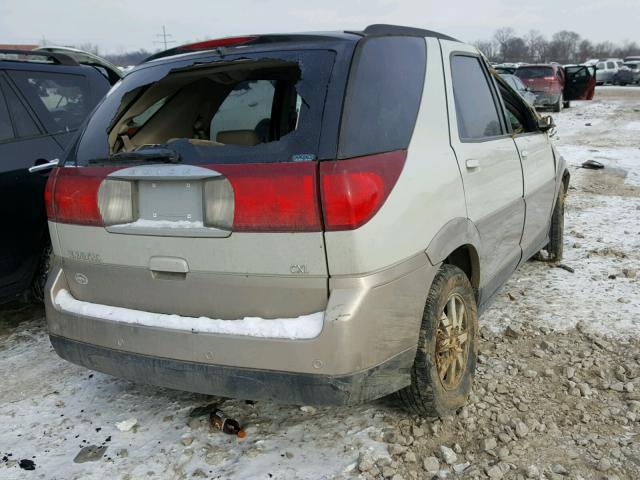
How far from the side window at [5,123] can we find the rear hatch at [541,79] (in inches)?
810

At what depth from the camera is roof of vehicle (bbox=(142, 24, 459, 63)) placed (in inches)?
99.3

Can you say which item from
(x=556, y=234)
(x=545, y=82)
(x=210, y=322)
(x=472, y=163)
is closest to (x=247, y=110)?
(x=472, y=163)

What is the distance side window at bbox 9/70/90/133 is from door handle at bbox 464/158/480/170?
3.22 metres

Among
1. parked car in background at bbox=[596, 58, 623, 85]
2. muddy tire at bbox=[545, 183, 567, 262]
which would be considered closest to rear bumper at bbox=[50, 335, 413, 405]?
muddy tire at bbox=[545, 183, 567, 262]

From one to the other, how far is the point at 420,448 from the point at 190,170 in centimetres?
160

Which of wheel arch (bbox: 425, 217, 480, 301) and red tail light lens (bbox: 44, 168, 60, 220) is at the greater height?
red tail light lens (bbox: 44, 168, 60, 220)

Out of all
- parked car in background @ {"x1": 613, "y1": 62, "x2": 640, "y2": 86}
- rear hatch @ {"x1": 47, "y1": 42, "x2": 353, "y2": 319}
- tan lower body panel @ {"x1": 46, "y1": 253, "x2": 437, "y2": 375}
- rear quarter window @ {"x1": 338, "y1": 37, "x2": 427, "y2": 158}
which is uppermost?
rear quarter window @ {"x1": 338, "y1": 37, "x2": 427, "y2": 158}

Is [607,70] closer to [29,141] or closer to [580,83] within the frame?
[580,83]

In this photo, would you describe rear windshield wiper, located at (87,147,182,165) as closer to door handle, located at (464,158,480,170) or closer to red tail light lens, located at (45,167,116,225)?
red tail light lens, located at (45,167,116,225)

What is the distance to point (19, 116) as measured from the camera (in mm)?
4320

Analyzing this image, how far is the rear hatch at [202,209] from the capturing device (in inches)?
86.2

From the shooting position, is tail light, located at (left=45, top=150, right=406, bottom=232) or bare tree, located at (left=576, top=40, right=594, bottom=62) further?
bare tree, located at (left=576, top=40, right=594, bottom=62)

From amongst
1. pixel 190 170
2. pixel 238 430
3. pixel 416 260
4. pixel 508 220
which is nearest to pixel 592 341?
pixel 508 220

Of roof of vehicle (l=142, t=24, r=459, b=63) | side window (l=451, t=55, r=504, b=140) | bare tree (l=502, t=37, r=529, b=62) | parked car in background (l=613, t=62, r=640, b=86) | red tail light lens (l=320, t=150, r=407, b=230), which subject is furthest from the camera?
bare tree (l=502, t=37, r=529, b=62)
